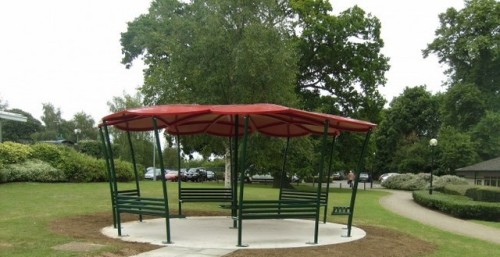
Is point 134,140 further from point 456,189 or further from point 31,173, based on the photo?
point 456,189

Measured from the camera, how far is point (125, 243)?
9906 mm

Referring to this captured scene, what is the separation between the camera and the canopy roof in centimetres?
966

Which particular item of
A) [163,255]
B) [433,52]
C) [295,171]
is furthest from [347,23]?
[163,255]

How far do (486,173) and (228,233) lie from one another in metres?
34.6

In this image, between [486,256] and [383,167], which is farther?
[383,167]

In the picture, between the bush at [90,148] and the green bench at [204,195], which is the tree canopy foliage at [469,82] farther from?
the green bench at [204,195]

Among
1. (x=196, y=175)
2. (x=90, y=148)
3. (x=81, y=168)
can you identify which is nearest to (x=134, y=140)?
(x=196, y=175)

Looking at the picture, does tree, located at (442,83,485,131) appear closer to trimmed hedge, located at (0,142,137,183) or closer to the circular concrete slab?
trimmed hedge, located at (0,142,137,183)

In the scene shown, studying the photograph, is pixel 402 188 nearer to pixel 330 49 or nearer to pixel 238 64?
pixel 330 49

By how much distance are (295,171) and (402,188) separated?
15396 millimetres

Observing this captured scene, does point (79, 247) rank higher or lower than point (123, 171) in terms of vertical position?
lower

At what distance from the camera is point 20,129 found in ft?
275

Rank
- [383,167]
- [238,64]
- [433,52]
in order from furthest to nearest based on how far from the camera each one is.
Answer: [383,167] < [433,52] < [238,64]

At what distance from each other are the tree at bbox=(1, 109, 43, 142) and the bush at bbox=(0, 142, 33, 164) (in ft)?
171
